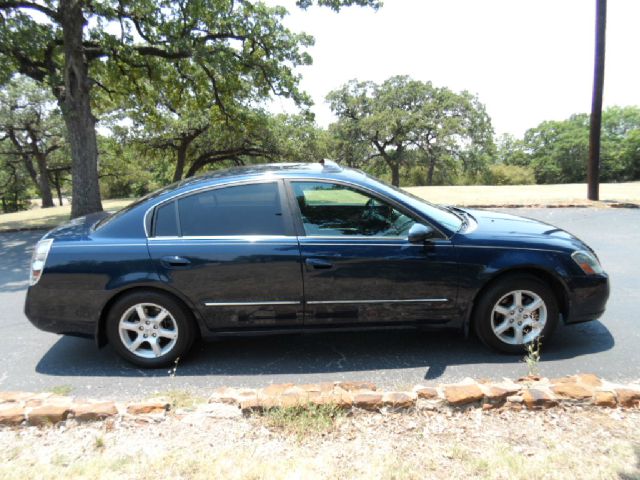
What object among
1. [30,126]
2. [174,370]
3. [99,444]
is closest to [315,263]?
[174,370]

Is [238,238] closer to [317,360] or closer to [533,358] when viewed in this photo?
[317,360]

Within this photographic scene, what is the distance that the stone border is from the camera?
2.71m

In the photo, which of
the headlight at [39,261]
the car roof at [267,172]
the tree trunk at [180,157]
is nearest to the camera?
the headlight at [39,261]

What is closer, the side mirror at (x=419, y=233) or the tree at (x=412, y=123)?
the side mirror at (x=419, y=233)

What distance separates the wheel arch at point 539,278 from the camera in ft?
11.6

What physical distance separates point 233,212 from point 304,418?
1.77m

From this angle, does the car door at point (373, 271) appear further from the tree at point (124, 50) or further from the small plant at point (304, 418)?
the tree at point (124, 50)

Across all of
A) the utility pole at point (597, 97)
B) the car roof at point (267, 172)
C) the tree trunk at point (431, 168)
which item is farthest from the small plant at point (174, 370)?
the tree trunk at point (431, 168)

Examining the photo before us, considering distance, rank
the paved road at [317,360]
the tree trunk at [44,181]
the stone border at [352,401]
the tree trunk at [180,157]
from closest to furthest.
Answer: the stone border at [352,401] < the paved road at [317,360] < the tree trunk at [180,157] < the tree trunk at [44,181]

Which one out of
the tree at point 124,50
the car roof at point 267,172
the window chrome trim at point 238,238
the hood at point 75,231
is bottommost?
the window chrome trim at point 238,238

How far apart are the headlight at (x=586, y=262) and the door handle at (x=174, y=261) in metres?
3.19

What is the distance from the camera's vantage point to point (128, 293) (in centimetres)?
347

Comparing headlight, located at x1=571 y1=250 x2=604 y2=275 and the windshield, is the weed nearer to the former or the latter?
the windshield

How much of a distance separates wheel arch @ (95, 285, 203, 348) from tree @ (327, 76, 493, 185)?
3775 cm
